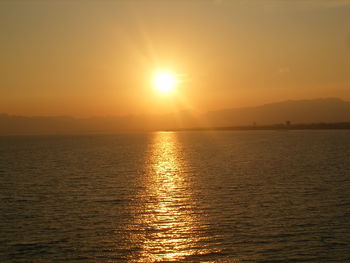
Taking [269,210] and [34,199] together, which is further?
[34,199]

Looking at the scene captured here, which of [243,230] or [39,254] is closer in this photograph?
[39,254]

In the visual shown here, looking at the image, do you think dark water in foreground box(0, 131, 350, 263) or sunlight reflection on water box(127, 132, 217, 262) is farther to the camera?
sunlight reflection on water box(127, 132, 217, 262)

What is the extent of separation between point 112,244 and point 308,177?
31123 millimetres

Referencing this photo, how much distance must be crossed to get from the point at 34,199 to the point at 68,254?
17.5 meters

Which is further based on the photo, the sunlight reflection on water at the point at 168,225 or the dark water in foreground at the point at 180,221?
the sunlight reflection on water at the point at 168,225

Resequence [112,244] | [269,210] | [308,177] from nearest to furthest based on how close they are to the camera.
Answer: [112,244] → [269,210] → [308,177]

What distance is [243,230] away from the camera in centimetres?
2333

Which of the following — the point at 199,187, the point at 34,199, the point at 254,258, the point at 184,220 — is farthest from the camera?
the point at 199,187

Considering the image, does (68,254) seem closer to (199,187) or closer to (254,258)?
(254,258)

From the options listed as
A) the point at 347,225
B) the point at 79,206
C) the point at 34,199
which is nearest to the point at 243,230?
the point at 347,225

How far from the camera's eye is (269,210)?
94.0ft

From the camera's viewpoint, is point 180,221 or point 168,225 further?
point 180,221

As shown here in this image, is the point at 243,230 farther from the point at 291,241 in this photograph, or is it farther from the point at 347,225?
the point at 347,225

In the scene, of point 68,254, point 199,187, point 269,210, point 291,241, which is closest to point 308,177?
point 199,187
